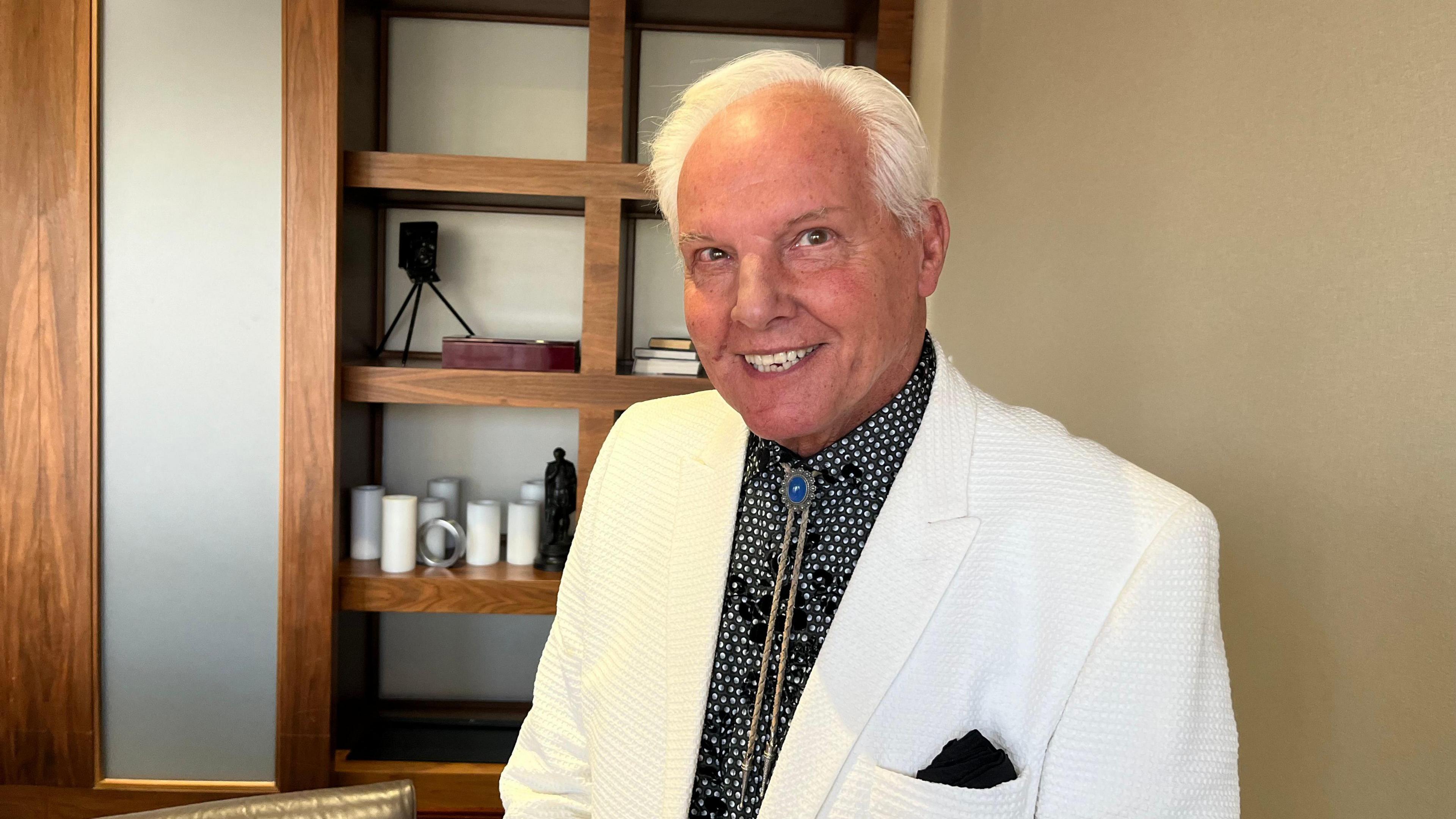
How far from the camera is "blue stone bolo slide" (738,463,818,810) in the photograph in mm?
1036

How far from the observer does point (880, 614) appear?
1.00 m

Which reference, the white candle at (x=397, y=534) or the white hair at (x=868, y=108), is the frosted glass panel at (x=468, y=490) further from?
the white hair at (x=868, y=108)

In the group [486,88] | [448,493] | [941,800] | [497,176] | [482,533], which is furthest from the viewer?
A: [486,88]

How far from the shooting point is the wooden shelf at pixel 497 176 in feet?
8.54

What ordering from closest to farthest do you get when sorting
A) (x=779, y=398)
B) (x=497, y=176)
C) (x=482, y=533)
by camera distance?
(x=779, y=398) < (x=497, y=176) < (x=482, y=533)

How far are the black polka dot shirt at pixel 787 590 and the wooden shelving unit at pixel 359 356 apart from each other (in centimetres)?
160

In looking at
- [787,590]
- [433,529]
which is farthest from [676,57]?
[787,590]

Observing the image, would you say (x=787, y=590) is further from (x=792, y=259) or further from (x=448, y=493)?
(x=448, y=493)

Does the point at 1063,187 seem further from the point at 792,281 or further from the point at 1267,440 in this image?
the point at 792,281

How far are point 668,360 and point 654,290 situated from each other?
1.32ft

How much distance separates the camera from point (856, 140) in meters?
0.99

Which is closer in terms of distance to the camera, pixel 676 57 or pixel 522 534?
pixel 522 534

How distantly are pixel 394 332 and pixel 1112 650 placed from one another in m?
2.56

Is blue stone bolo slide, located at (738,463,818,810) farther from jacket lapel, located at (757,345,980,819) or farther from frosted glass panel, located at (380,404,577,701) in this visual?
frosted glass panel, located at (380,404,577,701)
